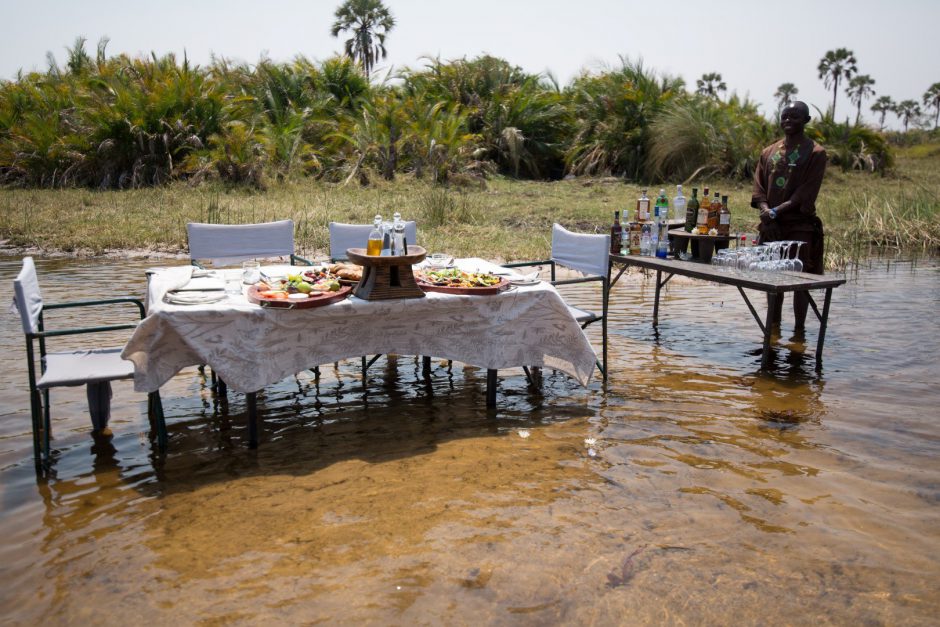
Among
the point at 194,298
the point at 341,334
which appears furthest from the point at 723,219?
the point at 194,298

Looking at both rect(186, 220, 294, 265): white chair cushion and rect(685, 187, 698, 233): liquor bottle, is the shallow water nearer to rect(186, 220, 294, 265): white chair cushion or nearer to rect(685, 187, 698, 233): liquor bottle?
rect(186, 220, 294, 265): white chair cushion

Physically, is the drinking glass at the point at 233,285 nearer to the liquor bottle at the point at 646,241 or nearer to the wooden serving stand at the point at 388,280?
the wooden serving stand at the point at 388,280

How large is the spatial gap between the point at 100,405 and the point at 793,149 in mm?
5370

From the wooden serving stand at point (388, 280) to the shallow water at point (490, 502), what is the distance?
0.83 meters

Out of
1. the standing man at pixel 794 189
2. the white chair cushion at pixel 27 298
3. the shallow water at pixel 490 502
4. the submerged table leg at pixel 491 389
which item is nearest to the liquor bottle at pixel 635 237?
the standing man at pixel 794 189

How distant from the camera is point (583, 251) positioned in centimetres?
543

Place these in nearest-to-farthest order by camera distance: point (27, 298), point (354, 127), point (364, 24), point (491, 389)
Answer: point (27, 298) → point (491, 389) → point (354, 127) → point (364, 24)

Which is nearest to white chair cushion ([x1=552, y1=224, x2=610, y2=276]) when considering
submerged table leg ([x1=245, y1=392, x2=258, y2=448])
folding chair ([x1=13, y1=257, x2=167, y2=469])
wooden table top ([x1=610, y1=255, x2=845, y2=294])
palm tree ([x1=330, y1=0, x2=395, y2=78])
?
wooden table top ([x1=610, y1=255, x2=845, y2=294])

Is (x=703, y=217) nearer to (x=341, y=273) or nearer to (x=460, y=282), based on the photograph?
(x=460, y=282)

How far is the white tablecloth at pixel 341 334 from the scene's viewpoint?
12.8 ft

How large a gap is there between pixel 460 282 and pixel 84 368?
2.02m

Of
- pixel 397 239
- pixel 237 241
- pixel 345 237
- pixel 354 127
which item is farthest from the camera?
pixel 354 127

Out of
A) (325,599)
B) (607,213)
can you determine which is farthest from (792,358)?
(607,213)

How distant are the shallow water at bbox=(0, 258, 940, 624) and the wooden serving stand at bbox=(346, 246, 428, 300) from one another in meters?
0.83
